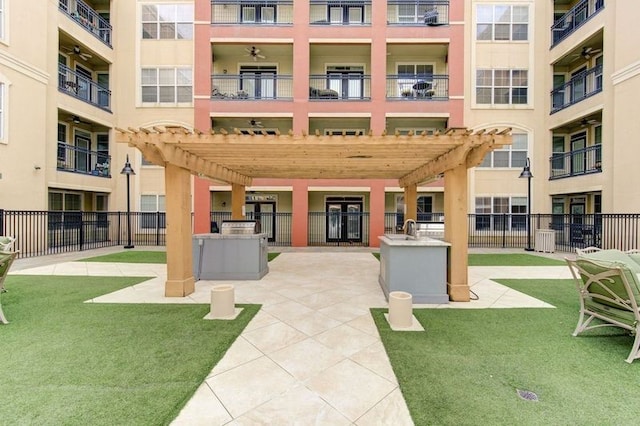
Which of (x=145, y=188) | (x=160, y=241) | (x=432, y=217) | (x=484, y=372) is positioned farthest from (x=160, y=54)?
(x=484, y=372)

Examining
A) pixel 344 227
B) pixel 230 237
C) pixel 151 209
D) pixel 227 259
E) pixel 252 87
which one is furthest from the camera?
pixel 344 227

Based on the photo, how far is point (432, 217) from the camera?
1616 cm

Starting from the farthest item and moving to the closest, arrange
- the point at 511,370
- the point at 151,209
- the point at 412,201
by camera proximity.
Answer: the point at 151,209
the point at 412,201
the point at 511,370

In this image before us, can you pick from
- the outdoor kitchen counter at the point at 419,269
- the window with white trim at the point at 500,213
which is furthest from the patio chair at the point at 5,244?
the window with white trim at the point at 500,213

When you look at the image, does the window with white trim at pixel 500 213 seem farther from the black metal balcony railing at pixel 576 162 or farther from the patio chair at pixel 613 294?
the patio chair at pixel 613 294

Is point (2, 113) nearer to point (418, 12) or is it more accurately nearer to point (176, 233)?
point (176, 233)

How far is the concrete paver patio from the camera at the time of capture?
2516 mm

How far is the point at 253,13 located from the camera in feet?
53.5

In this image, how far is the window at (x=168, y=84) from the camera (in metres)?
15.9

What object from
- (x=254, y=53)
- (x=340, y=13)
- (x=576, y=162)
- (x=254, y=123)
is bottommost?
(x=576, y=162)

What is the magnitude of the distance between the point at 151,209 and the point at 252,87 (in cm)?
906

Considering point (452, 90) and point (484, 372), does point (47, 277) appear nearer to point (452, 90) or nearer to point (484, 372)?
point (484, 372)

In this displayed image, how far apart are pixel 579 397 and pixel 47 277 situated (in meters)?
10.8

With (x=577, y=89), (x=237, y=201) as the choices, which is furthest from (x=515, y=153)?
(x=237, y=201)
